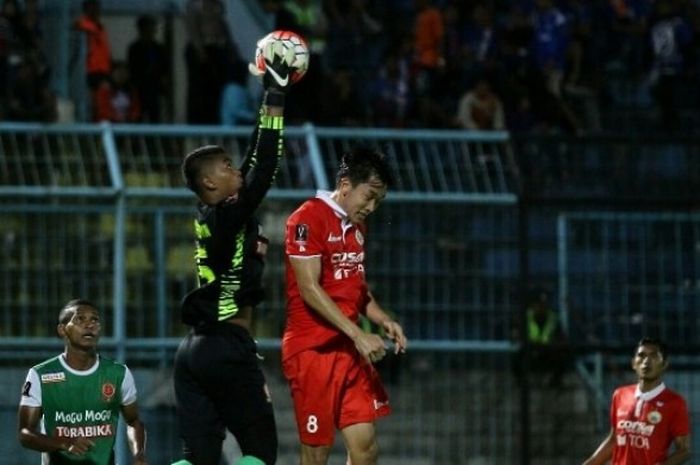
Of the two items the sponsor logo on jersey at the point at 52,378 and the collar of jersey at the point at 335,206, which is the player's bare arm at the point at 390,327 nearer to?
the collar of jersey at the point at 335,206

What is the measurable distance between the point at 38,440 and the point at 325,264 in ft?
5.83

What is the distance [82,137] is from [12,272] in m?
1.32

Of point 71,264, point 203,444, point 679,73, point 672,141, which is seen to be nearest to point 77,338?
point 203,444

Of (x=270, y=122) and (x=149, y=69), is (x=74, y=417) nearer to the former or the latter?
(x=270, y=122)

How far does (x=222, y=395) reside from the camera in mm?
10586

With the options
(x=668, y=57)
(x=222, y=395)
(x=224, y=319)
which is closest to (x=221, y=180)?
(x=224, y=319)

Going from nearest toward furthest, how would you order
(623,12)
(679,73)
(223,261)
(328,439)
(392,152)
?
(223,261) < (328,439) < (392,152) < (679,73) < (623,12)

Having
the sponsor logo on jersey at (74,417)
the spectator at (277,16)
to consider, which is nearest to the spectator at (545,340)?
the sponsor logo on jersey at (74,417)

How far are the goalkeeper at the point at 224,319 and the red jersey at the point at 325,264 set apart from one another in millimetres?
519

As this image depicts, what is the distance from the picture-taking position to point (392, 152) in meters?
17.0

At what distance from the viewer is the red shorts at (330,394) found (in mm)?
11297

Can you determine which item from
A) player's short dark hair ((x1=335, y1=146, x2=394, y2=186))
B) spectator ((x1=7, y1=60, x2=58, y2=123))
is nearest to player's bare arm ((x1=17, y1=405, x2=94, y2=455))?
player's short dark hair ((x1=335, y1=146, x2=394, y2=186))

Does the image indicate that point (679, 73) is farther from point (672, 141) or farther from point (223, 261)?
point (223, 261)

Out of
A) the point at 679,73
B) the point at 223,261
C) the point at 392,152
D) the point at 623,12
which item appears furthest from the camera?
the point at 623,12
